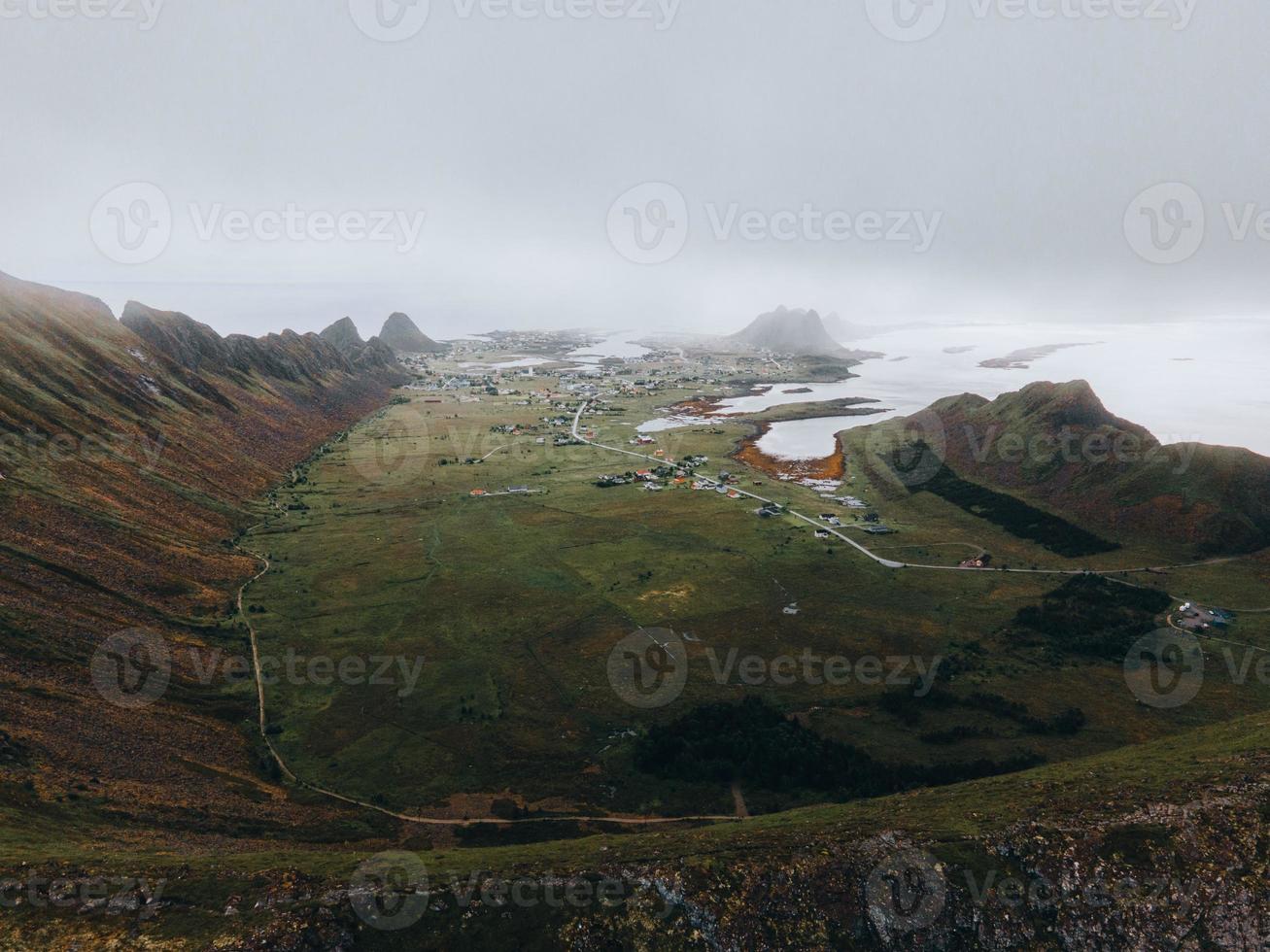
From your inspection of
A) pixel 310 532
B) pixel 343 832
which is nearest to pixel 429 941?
pixel 343 832

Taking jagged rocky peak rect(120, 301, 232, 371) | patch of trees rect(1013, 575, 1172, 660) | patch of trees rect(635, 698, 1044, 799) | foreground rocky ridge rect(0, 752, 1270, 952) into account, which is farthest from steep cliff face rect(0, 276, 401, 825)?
patch of trees rect(1013, 575, 1172, 660)

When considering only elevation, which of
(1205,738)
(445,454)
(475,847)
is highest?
(445,454)

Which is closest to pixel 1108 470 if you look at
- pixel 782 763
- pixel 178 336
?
pixel 782 763

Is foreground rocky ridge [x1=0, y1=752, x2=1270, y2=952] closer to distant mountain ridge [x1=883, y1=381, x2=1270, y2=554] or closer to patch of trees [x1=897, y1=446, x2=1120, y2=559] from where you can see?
patch of trees [x1=897, y1=446, x2=1120, y2=559]

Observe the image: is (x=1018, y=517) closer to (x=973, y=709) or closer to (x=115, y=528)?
(x=973, y=709)

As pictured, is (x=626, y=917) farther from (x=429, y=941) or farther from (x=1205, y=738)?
(x=1205, y=738)

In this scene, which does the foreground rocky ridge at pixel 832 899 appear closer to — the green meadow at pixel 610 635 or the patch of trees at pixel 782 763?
the green meadow at pixel 610 635
